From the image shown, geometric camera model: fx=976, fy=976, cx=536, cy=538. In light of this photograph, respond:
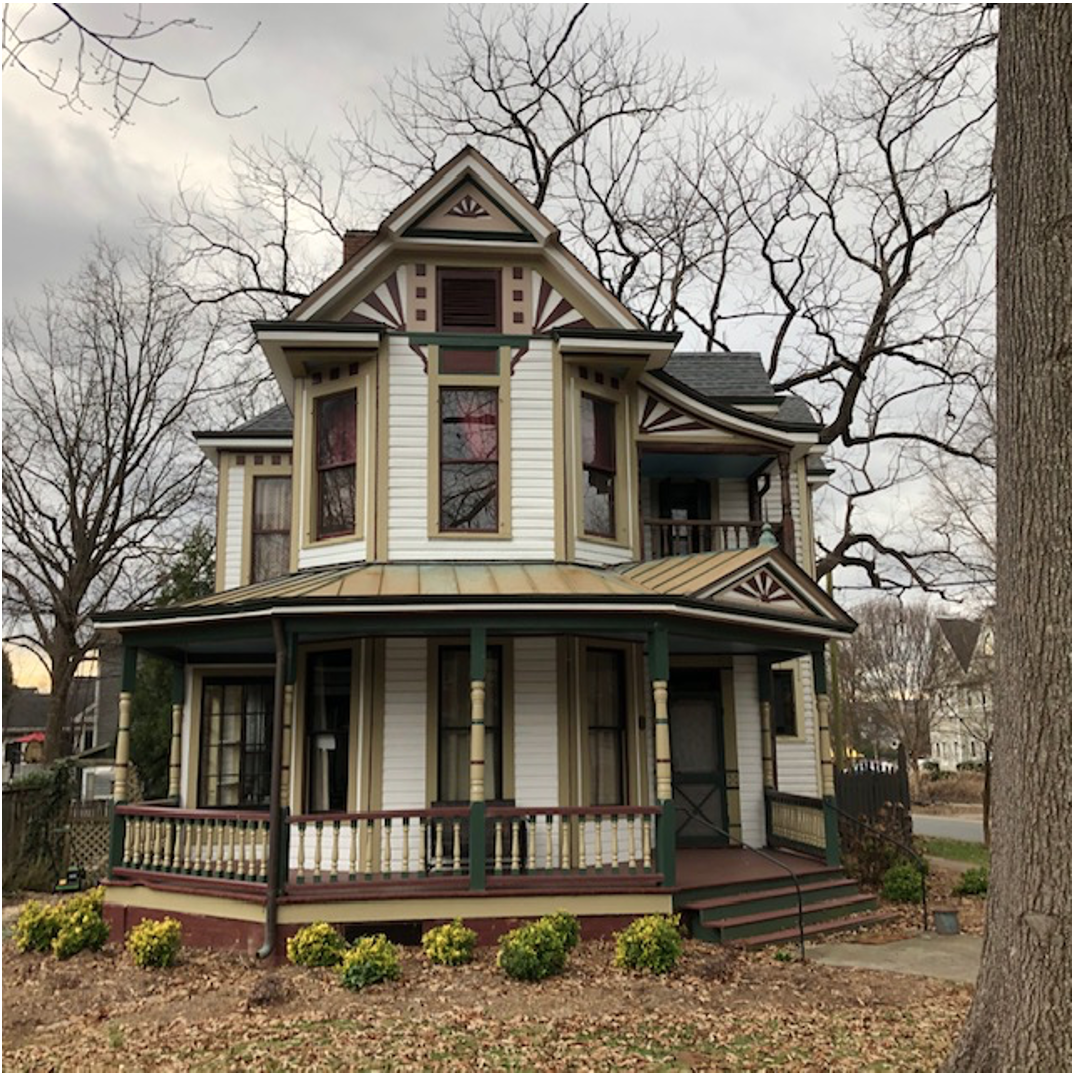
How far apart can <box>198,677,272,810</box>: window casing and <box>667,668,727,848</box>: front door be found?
6044mm

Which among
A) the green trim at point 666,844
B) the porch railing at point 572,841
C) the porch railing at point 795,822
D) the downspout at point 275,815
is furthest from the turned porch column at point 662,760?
the downspout at point 275,815

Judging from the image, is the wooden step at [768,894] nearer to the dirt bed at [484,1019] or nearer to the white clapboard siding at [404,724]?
the dirt bed at [484,1019]

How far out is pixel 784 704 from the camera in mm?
16094

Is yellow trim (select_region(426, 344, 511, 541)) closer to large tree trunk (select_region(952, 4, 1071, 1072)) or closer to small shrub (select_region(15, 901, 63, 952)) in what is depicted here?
small shrub (select_region(15, 901, 63, 952))

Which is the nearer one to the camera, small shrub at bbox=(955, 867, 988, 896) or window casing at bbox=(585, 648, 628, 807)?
window casing at bbox=(585, 648, 628, 807)

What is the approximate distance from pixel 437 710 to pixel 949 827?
921 inches

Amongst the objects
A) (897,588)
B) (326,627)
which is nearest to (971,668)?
(897,588)

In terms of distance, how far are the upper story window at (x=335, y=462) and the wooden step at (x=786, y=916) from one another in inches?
259

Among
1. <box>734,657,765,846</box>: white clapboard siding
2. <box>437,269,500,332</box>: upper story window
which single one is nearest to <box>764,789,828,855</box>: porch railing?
<box>734,657,765,846</box>: white clapboard siding

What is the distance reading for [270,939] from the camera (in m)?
9.91

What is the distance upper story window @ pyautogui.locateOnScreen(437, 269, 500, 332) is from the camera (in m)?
12.9

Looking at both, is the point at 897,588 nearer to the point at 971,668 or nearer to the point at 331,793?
the point at 331,793

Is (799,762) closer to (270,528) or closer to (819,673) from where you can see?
(819,673)

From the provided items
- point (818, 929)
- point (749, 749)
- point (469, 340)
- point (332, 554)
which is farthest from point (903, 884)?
point (469, 340)
